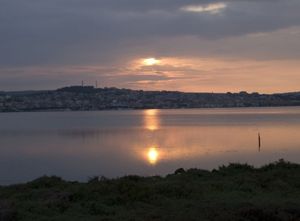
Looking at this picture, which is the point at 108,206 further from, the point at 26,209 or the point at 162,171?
the point at 162,171

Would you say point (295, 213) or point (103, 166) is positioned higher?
point (295, 213)

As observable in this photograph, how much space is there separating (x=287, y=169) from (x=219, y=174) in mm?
2908

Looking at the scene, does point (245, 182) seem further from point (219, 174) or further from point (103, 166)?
point (103, 166)

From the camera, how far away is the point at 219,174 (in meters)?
19.2

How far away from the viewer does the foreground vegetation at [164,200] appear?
37.6 ft

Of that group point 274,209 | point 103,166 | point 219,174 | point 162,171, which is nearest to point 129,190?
point 274,209

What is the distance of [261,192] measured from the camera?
1530 cm

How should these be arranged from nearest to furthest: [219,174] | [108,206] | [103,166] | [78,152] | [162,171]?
[108,206], [219,174], [162,171], [103,166], [78,152]

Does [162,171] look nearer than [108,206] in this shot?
No

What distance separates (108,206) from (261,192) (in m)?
5.15

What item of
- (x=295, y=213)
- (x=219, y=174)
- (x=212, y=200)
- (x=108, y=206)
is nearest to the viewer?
(x=295, y=213)

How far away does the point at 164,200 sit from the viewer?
13445mm

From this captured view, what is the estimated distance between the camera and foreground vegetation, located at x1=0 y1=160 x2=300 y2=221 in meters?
11.4

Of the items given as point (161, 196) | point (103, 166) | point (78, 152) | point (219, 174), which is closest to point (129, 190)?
point (161, 196)
